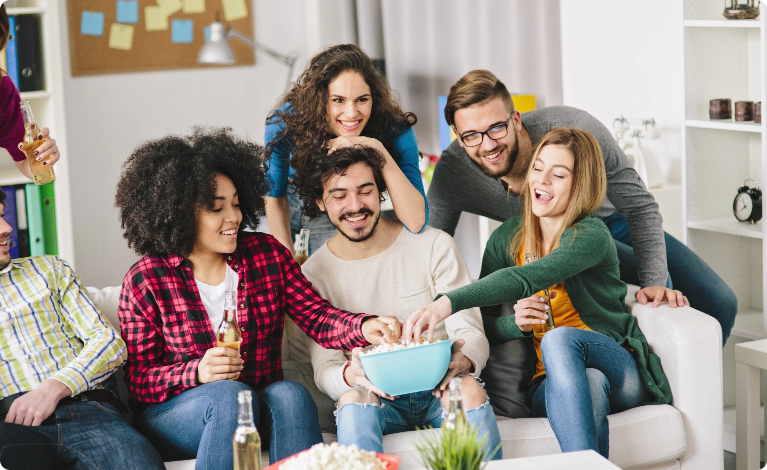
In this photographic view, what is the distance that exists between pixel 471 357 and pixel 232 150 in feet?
2.57

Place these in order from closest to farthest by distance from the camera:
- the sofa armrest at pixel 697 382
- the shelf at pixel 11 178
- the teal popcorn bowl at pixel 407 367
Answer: the teal popcorn bowl at pixel 407 367 < the sofa armrest at pixel 697 382 < the shelf at pixel 11 178

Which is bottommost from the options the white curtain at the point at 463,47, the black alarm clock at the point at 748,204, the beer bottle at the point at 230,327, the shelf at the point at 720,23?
the beer bottle at the point at 230,327

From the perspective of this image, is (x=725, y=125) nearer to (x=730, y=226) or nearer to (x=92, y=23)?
(x=730, y=226)

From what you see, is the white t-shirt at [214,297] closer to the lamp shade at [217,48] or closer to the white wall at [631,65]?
the white wall at [631,65]

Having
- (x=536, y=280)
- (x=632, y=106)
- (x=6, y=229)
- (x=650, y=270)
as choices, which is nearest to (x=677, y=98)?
(x=632, y=106)

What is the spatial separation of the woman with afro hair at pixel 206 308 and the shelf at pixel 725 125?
4.88 ft

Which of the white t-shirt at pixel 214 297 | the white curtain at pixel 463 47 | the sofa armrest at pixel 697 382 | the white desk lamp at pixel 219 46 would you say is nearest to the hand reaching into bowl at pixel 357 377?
the white t-shirt at pixel 214 297

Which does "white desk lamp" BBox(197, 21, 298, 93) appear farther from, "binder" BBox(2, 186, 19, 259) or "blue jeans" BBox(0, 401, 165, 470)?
"blue jeans" BBox(0, 401, 165, 470)

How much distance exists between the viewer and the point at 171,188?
1.86 meters

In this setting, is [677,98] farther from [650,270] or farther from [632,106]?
[650,270]

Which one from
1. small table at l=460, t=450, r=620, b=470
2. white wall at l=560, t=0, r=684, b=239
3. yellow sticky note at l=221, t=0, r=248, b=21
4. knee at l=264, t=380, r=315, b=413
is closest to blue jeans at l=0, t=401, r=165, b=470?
knee at l=264, t=380, r=315, b=413

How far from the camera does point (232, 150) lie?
1974mm

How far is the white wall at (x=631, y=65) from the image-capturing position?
332cm

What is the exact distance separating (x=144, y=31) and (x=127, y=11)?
128 mm
